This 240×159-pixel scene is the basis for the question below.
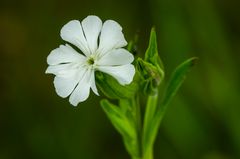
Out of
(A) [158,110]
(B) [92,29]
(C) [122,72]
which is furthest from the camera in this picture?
(A) [158,110]

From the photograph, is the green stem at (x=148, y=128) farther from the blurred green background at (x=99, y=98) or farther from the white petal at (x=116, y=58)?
the blurred green background at (x=99, y=98)

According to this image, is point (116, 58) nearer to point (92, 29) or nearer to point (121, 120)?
point (92, 29)

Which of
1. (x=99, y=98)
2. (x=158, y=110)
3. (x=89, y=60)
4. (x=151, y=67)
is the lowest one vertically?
(x=99, y=98)

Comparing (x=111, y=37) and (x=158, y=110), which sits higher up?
(x=111, y=37)

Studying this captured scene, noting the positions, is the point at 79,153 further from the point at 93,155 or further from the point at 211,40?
the point at 211,40

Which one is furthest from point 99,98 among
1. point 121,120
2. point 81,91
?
point 81,91

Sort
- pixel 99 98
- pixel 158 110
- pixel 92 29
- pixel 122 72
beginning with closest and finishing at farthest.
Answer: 1. pixel 122 72
2. pixel 92 29
3. pixel 158 110
4. pixel 99 98
